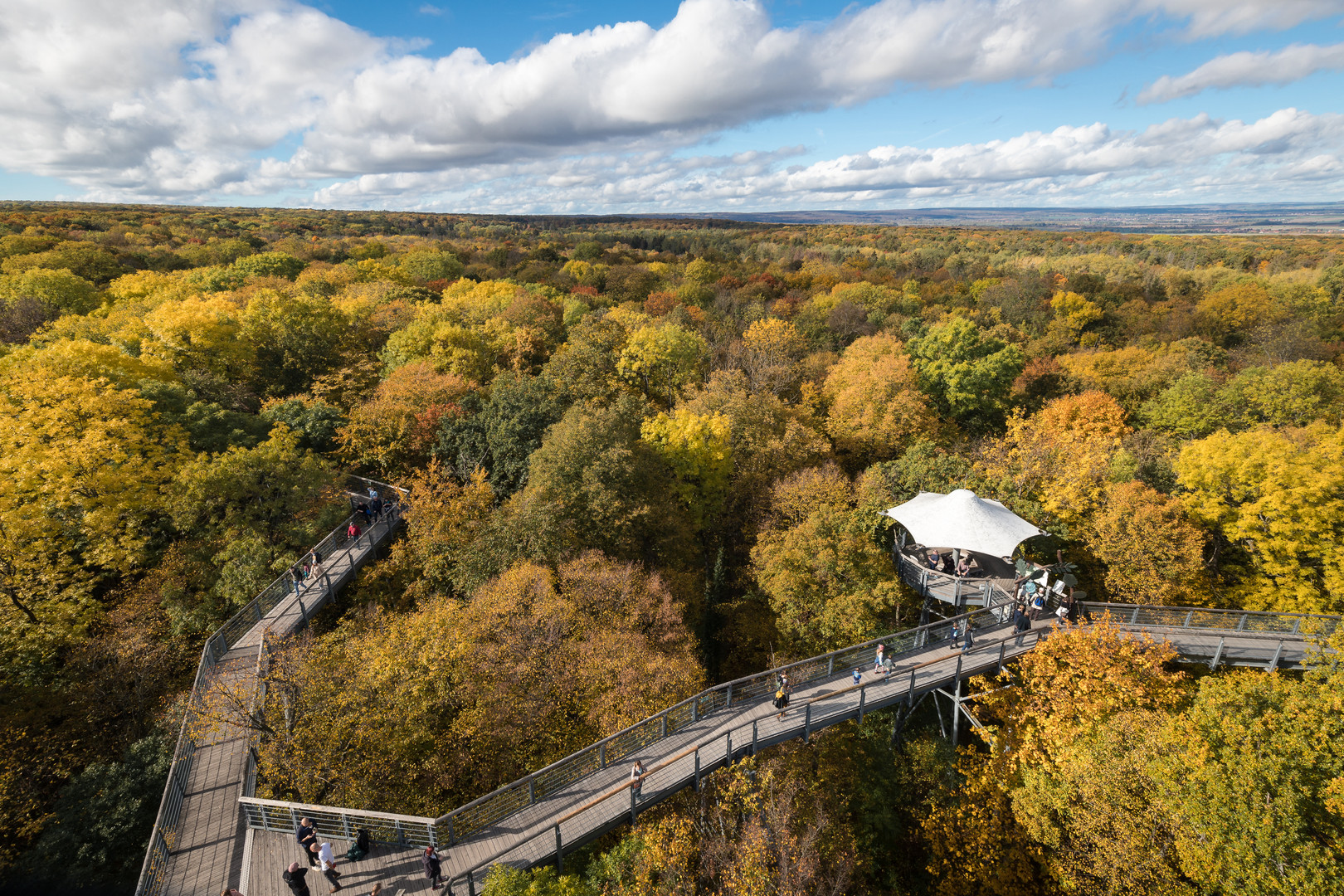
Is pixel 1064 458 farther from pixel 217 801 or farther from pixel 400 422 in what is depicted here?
pixel 217 801

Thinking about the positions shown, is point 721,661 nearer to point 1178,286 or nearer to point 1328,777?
point 1328,777

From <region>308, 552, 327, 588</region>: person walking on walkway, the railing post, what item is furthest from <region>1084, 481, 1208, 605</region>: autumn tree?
<region>308, 552, 327, 588</region>: person walking on walkway

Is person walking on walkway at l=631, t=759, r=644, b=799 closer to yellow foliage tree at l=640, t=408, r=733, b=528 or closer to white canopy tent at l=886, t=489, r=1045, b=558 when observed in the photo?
white canopy tent at l=886, t=489, r=1045, b=558

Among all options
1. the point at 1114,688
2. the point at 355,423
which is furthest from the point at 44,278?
the point at 1114,688

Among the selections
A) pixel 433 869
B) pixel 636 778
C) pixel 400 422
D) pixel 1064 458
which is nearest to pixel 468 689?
pixel 433 869

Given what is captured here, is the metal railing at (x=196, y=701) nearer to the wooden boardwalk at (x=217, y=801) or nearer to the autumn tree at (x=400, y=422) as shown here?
the wooden boardwalk at (x=217, y=801)

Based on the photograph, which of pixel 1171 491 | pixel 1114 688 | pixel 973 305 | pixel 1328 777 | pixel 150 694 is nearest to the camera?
pixel 1328 777
